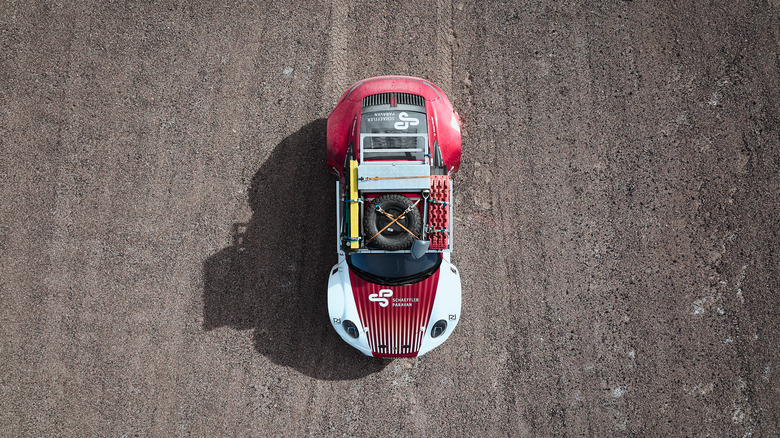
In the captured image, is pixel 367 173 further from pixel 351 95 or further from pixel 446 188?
pixel 351 95

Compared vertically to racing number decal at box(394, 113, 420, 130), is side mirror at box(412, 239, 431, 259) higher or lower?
lower

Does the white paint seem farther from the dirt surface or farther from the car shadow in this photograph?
the car shadow

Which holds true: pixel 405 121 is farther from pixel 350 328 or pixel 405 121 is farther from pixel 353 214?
pixel 350 328

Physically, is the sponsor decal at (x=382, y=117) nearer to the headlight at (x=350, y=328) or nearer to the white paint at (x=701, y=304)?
the headlight at (x=350, y=328)

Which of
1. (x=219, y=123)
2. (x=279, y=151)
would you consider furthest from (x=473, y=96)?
(x=219, y=123)

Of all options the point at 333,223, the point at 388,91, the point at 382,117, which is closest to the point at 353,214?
the point at 382,117

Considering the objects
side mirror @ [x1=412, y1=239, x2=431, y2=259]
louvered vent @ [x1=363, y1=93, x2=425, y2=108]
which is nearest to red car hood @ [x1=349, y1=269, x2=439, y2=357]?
side mirror @ [x1=412, y1=239, x2=431, y2=259]

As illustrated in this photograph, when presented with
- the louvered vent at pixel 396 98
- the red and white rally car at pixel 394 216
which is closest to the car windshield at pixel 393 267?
the red and white rally car at pixel 394 216
